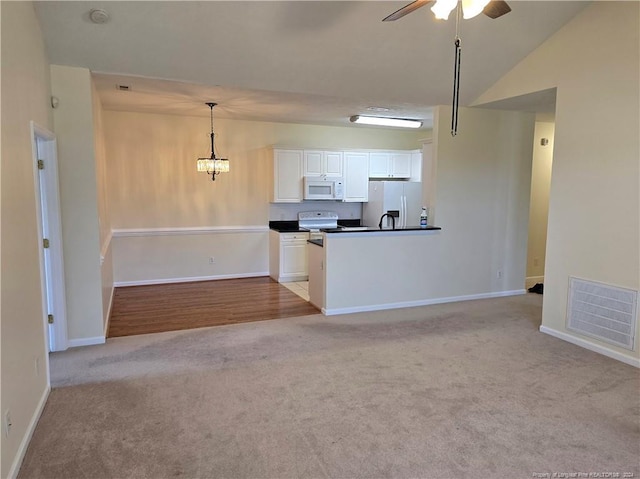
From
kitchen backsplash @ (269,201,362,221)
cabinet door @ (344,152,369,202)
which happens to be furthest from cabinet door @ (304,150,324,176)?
kitchen backsplash @ (269,201,362,221)

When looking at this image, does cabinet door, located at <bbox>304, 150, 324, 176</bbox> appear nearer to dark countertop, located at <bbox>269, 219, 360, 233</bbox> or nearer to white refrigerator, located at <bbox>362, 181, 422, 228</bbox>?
dark countertop, located at <bbox>269, 219, 360, 233</bbox>

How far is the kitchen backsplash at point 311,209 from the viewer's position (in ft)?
24.3

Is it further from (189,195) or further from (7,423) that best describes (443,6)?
(189,195)

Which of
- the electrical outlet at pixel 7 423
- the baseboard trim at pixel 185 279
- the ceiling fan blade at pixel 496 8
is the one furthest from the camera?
the baseboard trim at pixel 185 279

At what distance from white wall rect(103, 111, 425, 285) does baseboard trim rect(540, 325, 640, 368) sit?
174 inches

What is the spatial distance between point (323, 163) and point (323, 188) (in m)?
0.44

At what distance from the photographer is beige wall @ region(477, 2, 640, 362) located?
3.62 m

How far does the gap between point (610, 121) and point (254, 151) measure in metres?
5.06

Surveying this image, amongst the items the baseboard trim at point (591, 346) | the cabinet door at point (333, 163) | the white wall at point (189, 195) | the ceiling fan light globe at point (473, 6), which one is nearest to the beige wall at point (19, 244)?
the ceiling fan light globe at point (473, 6)

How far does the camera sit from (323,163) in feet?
23.8

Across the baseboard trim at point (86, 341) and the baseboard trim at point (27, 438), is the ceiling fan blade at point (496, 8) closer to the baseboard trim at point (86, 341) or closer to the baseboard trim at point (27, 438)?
the baseboard trim at point (27, 438)

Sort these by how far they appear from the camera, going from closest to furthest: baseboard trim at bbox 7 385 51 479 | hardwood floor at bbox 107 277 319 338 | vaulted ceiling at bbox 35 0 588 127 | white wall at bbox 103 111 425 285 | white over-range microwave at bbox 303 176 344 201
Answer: baseboard trim at bbox 7 385 51 479 < vaulted ceiling at bbox 35 0 588 127 < hardwood floor at bbox 107 277 319 338 < white wall at bbox 103 111 425 285 < white over-range microwave at bbox 303 176 344 201

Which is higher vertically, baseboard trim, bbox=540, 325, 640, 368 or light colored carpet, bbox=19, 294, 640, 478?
baseboard trim, bbox=540, 325, 640, 368

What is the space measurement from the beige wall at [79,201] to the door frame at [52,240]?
73mm
